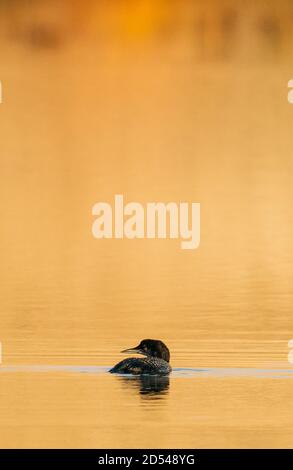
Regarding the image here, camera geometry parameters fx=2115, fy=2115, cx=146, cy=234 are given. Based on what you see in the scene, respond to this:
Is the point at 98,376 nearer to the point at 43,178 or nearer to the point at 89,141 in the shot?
the point at 43,178

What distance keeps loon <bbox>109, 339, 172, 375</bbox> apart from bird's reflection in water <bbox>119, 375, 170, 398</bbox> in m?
0.06

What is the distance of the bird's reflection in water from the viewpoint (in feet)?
58.2

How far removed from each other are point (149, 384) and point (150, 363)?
61cm

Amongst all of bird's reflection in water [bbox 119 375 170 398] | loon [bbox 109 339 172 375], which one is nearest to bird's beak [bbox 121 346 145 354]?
loon [bbox 109 339 172 375]

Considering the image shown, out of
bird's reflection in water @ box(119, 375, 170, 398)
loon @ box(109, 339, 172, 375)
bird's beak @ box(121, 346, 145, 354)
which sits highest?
bird's beak @ box(121, 346, 145, 354)

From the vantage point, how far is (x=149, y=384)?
18.4m

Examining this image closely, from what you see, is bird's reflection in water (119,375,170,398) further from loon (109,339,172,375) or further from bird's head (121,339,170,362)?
bird's head (121,339,170,362)

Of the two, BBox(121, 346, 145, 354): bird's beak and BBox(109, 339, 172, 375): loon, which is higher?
BBox(121, 346, 145, 354): bird's beak

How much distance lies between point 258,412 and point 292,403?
48cm

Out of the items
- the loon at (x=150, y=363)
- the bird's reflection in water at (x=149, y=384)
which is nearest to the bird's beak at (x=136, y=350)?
the loon at (x=150, y=363)

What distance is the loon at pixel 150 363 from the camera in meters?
18.8

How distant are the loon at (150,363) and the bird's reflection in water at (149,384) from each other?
60mm

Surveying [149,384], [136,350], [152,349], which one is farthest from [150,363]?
[136,350]

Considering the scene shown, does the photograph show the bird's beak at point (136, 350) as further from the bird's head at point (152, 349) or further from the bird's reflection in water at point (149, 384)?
the bird's reflection in water at point (149, 384)
